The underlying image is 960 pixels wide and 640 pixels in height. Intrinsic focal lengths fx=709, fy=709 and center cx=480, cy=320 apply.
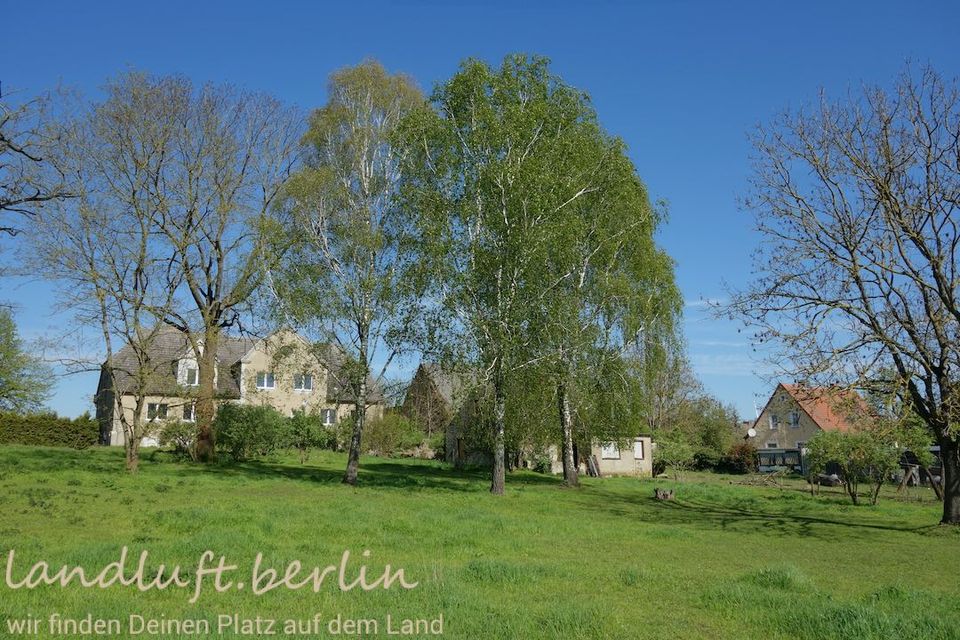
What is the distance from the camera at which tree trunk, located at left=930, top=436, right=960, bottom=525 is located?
19422 mm

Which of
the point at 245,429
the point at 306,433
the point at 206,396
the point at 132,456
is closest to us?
the point at 132,456

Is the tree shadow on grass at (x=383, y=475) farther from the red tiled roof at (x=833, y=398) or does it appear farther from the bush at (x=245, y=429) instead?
the red tiled roof at (x=833, y=398)

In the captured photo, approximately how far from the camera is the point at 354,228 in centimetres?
2716

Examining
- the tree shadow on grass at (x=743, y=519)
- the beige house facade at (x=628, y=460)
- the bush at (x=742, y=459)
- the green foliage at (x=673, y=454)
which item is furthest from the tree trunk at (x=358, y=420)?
the bush at (x=742, y=459)

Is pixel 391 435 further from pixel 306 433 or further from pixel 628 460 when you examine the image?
pixel 628 460

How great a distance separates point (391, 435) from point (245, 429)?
13101 mm

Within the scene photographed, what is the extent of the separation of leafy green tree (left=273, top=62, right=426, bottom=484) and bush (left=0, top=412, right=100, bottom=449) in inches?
867

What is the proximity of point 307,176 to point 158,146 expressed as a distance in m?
6.11

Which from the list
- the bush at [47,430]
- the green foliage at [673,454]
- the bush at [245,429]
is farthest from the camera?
the green foliage at [673,454]

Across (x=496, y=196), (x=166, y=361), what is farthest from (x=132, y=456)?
(x=496, y=196)

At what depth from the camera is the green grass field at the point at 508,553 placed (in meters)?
7.77

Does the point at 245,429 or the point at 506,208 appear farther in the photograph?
the point at 245,429

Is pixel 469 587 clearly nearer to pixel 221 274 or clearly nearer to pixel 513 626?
pixel 513 626

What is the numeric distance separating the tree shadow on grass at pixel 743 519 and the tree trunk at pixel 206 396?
52.8 feet
